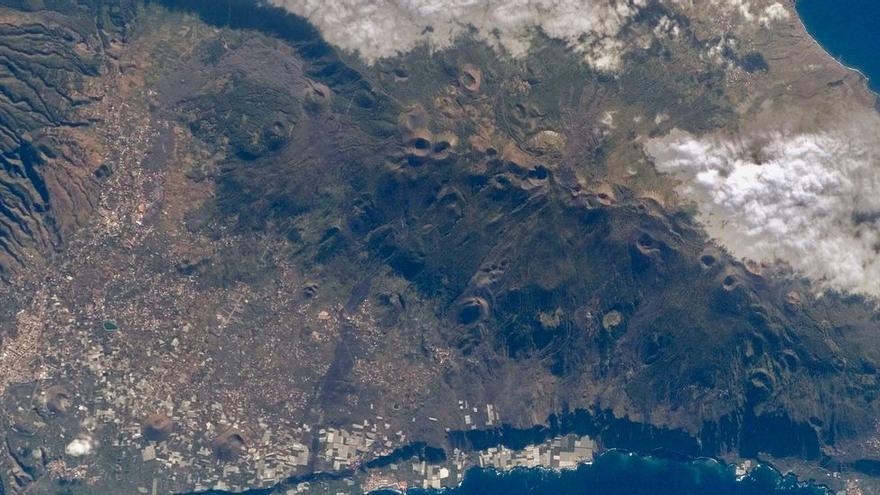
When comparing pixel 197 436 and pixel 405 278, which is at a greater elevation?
pixel 405 278

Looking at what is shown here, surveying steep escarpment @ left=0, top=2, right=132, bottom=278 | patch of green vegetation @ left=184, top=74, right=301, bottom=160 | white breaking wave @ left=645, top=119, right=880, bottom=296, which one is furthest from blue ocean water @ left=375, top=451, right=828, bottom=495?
steep escarpment @ left=0, top=2, right=132, bottom=278

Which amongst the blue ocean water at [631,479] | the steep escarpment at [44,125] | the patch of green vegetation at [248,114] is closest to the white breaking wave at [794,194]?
the blue ocean water at [631,479]

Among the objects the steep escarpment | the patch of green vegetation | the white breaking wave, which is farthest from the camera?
the white breaking wave

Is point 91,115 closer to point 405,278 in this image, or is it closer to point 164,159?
point 164,159

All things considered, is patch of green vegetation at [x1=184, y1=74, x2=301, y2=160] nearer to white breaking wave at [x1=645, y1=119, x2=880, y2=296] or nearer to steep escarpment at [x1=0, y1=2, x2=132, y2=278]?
steep escarpment at [x1=0, y1=2, x2=132, y2=278]

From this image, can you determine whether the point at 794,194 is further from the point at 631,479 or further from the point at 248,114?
the point at 248,114

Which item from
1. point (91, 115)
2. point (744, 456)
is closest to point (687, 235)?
point (744, 456)

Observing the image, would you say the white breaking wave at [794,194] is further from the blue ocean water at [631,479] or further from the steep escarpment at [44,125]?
the steep escarpment at [44,125]
